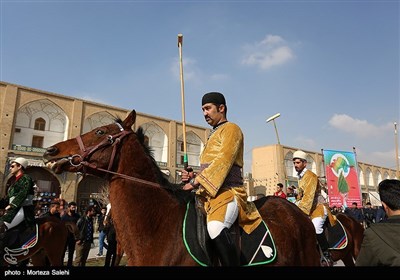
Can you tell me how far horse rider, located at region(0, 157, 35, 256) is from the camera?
19.0 feet

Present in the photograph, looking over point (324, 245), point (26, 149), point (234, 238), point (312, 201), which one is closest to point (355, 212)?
point (324, 245)

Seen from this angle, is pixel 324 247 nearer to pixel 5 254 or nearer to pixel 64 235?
pixel 64 235

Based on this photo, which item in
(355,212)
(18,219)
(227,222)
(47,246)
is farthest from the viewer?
(355,212)

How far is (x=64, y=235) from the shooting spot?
697cm

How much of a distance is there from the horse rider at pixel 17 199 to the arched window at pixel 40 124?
22.8 m

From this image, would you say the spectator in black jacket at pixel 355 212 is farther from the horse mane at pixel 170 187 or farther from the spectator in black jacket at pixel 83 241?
the horse mane at pixel 170 187

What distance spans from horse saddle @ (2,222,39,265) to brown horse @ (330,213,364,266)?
268 inches

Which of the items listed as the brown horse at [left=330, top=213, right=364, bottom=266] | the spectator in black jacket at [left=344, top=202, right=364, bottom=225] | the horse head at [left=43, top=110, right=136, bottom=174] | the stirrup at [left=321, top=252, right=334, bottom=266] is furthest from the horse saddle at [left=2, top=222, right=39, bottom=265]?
the spectator in black jacket at [left=344, top=202, right=364, bottom=225]

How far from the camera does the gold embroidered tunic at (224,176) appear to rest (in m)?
2.84

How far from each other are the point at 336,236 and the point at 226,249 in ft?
15.7

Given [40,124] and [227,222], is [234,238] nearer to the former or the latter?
[227,222]

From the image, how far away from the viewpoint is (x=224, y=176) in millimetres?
2871

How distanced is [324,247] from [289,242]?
10.3 feet

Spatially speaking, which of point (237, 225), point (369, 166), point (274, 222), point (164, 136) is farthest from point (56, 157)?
point (369, 166)
